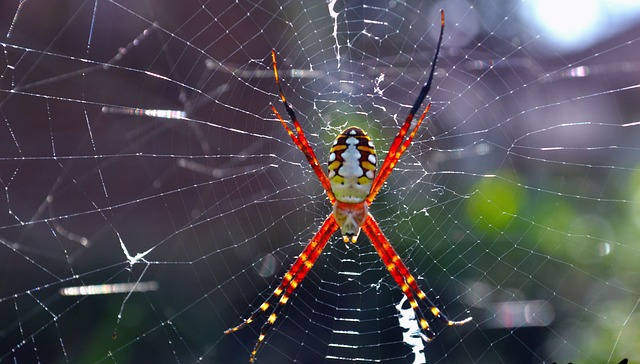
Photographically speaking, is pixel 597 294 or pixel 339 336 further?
pixel 339 336

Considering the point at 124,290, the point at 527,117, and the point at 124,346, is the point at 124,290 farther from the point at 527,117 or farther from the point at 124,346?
the point at 527,117

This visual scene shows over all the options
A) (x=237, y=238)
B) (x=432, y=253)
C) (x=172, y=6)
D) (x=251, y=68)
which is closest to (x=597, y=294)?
(x=432, y=253)

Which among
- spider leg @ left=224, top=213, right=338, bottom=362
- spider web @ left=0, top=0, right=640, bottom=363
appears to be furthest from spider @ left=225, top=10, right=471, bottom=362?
spider web @ left=0, top=0, right=640, bottom=363

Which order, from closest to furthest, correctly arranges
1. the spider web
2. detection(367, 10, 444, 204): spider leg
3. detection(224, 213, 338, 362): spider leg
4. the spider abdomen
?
detection(367, 10, 444, 204): spider leg, the spider abdomen, detection(224, 213, 338, 362): spider leg, the spider web

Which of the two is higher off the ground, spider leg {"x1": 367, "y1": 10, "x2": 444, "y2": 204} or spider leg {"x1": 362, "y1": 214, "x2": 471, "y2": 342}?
spider leg {"x1": 367, "y1": 10, "x2": 444, "y2": 204}

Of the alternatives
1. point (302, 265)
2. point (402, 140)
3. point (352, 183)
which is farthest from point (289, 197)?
point (402, 140)

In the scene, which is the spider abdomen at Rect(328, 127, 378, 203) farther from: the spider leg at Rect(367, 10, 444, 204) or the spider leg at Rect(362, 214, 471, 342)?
the spider leg at Rect(362, 214, 471, 342)

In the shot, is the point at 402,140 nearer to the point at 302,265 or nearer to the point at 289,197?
the point at 302,265
